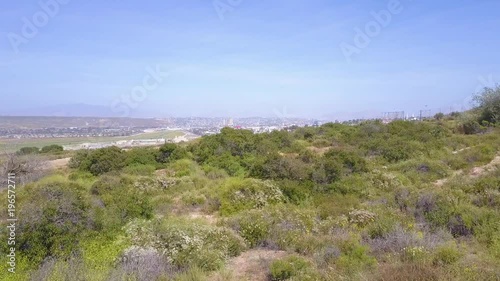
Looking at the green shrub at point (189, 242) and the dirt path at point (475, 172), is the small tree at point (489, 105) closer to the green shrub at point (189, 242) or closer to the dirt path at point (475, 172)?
the dirt path at point (475, 172)

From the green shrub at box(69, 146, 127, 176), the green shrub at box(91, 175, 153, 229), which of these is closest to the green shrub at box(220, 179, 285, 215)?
the green shrub at box(91, 175, 153, 229)

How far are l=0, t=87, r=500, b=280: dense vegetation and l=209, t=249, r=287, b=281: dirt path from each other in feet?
0.31

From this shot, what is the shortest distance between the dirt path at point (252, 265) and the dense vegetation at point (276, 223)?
0.09m

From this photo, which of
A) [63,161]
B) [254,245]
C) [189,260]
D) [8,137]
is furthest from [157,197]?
[8,137]

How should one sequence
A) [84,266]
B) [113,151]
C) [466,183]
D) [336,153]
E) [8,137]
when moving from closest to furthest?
1. [84,266]
2. [466,183]
3. [336,153]
4. [113,151]
5. [8,137]

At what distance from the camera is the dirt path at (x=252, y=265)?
6105 mm

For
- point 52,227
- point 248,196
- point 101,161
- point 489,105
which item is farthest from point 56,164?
point 489,105

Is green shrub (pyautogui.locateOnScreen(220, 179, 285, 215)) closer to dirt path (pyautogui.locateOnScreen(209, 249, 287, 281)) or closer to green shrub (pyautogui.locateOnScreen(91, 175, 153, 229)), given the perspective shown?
green shrub (pyautogui.locateOnScreen(91, 175, 153, 229))

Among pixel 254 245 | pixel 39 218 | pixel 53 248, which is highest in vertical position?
pixel 39 218

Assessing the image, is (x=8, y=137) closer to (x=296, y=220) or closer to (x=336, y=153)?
(x=336, y=153)

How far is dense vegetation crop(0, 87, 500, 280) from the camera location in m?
5.73

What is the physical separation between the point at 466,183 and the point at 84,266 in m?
12.0

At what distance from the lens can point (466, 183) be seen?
11797mm

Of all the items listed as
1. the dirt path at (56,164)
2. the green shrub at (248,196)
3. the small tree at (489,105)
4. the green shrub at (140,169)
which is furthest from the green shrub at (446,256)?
the small tree at (489,105)
